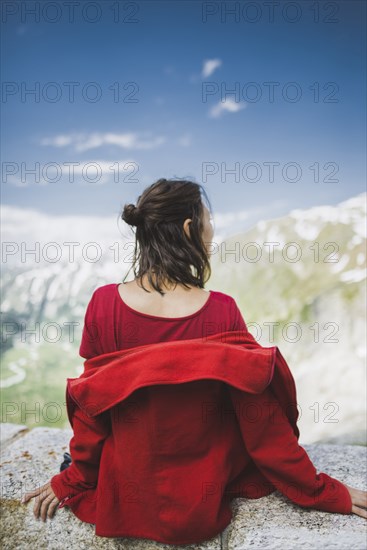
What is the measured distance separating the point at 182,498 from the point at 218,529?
0.18 m

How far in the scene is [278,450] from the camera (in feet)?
5.43

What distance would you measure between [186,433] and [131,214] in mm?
830

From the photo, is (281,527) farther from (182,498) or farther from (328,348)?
(328,348)

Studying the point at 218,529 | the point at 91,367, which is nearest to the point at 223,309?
the point at 91,367

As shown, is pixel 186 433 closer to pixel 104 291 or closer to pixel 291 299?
pixel 104 291

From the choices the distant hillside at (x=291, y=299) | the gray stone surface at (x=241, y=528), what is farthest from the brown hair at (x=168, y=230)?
the distant hillside at (x=291, y=299)

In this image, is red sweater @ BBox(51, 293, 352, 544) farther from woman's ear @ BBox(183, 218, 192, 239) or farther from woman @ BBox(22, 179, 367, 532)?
woman's ear @ BBox(183, 218, 192, 239)

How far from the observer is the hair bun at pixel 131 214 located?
1783 millimetres

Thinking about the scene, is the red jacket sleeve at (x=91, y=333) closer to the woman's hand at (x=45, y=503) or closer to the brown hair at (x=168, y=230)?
the brown hair at (x=168, y=230)

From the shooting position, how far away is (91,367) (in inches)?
67.7

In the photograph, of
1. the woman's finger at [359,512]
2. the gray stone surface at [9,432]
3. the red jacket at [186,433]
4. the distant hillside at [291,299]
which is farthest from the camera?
the distant hillside at [291,299]

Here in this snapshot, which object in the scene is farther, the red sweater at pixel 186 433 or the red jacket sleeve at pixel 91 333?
the red jacket sleeve at pixel 91 333

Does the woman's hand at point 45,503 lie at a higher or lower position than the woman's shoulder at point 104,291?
lower

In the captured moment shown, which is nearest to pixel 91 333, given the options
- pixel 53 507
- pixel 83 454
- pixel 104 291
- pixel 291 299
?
pixel 104 291
